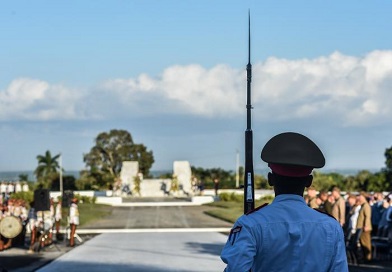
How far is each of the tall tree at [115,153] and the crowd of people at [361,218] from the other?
222 feet

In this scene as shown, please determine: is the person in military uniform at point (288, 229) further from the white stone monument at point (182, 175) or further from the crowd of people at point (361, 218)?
the white stone monument at point (182, 175)

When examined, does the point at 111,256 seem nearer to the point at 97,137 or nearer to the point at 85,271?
the point at 85,271

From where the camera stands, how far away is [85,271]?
17.7 metres

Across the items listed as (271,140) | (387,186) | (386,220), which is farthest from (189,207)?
(271,140)

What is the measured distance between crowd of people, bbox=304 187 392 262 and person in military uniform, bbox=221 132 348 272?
15778mm

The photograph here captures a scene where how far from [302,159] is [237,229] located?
18.0 inches

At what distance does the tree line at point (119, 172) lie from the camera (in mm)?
64312

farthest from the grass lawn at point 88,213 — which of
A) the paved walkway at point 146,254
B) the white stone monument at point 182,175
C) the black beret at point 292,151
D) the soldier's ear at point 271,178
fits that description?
the black beret at point 292,151

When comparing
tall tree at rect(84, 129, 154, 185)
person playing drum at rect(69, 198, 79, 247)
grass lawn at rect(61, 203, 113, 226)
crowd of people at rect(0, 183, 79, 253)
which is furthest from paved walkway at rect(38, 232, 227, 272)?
tall tree at rect(84, 129, 154, 185)

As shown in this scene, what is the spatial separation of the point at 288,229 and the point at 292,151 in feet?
1.19

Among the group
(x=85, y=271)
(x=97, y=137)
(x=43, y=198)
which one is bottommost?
(x=85, y=271)

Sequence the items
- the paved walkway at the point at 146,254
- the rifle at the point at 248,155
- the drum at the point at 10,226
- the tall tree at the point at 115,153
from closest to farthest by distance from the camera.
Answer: the rifle at the point at 248,155
the paved walkway at the point at 146,254
the drum at the point at 10,226
the tall tree at the point at 115,153

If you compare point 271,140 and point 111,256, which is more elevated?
point 271,140

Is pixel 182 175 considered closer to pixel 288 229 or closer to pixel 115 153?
pixel 115 153
